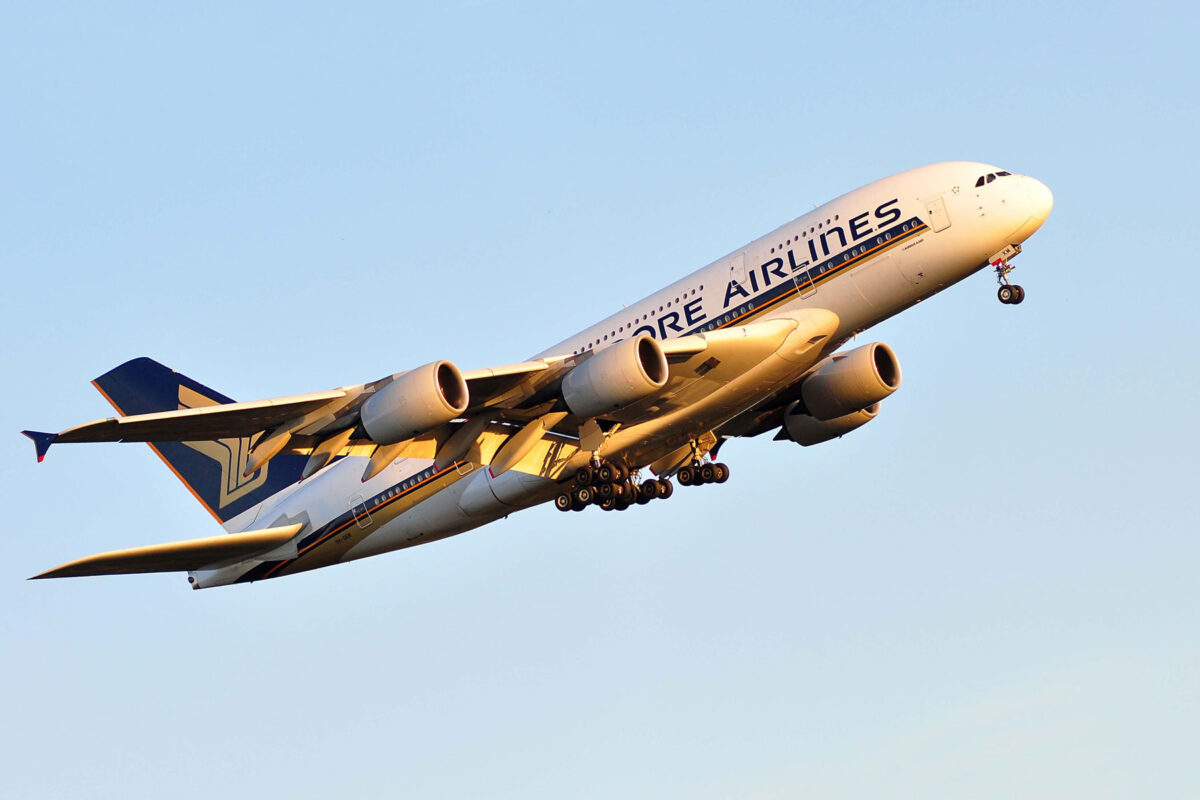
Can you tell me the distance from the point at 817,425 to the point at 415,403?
1246 centimetres

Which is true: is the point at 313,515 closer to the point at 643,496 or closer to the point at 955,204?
the point at 643,496

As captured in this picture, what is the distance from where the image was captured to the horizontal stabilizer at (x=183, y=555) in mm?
30656

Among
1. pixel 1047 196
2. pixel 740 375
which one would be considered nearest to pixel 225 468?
pixel 740 375

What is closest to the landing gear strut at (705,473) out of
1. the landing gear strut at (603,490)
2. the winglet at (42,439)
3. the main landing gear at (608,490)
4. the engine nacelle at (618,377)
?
the main landing gear at (608,490)

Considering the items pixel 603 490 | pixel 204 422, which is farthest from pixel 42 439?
pixel 603 490

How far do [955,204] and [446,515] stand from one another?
1353 cm

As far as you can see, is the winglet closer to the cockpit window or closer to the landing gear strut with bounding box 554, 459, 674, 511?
the landing gear strut with bounding box 554, 459, 674, 511

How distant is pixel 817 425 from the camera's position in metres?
36.4

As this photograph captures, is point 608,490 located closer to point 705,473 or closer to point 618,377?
point 705,473

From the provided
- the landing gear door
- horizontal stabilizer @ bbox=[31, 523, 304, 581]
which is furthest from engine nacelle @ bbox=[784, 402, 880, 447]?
horizontal stabilizer @ bbox=[31, 523, 304, 581]

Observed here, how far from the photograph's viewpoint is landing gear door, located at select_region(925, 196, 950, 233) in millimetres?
30094

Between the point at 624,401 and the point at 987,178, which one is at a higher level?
the point at 987,178

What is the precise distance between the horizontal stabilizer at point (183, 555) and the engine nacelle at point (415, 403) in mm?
7050

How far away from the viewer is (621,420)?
31.6 meters
